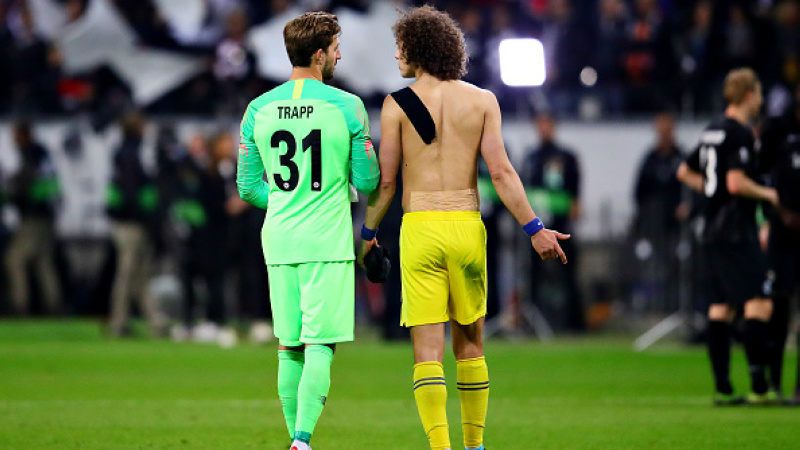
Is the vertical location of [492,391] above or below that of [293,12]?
below

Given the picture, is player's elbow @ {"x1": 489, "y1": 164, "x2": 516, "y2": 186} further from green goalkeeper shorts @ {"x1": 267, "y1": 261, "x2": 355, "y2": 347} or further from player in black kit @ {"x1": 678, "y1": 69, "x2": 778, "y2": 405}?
player in black kit @ {"x1": 678, "y1": 69, "x2": 778, "y2": 405}

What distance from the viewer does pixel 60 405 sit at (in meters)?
12.1

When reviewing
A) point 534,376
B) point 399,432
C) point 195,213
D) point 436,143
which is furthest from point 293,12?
point 436,143

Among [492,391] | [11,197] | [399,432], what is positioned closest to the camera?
[399,432]

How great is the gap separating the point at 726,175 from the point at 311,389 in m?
5.04

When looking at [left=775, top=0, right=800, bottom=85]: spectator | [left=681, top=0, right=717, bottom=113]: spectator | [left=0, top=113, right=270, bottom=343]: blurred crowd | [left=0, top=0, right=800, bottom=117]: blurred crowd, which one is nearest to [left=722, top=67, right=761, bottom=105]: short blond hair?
[left=0, top=113, right=270, bottom=343]: blurred crowd

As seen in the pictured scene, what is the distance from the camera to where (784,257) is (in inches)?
496

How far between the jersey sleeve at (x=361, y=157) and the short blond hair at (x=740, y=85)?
459 cm

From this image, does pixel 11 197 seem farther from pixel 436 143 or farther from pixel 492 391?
pixel 436 143

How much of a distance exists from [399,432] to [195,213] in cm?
1047

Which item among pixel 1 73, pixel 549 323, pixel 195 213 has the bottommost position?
pixel 549 323

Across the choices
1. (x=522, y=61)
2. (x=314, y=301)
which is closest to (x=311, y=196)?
(x=314, y=301)

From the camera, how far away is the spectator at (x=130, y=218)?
2030cm

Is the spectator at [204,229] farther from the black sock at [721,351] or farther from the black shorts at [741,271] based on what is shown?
the black shorts at [741,271]
